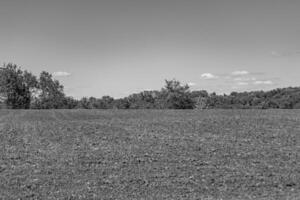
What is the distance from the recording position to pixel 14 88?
322 ft

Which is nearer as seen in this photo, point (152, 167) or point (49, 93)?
point (152, 167)

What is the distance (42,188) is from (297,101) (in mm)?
93447

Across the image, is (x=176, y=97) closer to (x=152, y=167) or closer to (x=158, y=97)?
(x=158, y=97)

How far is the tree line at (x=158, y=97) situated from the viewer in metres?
98.1

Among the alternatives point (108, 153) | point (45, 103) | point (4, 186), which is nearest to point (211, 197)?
point (4, 186)

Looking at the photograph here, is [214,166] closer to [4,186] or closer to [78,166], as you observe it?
[78,166]

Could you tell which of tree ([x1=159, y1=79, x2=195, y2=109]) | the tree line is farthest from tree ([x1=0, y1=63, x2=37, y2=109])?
tree ([x1=159, y1=79, x2=195, y2=109])

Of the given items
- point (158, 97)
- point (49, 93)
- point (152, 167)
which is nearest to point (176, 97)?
point (158, 97)

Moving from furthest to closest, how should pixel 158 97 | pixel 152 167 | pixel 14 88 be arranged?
1. pixel 158 97
2. pixel 14 88
3. pixel 152 167

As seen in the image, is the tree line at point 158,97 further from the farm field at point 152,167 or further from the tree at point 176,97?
the farm field at point 152,167

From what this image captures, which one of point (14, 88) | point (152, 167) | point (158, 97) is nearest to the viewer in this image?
point (152, 167)

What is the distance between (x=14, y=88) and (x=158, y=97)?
35213mm

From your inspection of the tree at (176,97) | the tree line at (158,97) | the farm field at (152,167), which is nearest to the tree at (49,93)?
the tree line at (158,97)

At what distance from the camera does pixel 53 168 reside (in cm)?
1397
